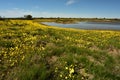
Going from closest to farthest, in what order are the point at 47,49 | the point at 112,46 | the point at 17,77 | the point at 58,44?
1. the point at 17,77
2. the point at 47,49
3. the point at 58,44
4. the point at 112,46

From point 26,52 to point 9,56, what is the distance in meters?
0.97

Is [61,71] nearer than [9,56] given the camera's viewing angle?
Yes

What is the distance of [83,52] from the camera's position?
1070cm

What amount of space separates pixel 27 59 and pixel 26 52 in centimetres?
118

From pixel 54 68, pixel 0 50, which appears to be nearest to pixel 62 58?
pixel 54 68

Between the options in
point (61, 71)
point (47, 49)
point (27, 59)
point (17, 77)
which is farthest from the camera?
point (47, 49)

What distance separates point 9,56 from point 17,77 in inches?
85.9

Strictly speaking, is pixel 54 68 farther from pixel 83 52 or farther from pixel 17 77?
pixel 83 52

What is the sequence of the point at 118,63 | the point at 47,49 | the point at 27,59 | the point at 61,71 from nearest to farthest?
the point at 61,71 < the point at 27,59 < the point at 118,63 < the point at 47,49

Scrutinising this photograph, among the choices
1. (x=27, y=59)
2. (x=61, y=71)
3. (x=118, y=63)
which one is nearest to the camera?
(x=61, y=71)

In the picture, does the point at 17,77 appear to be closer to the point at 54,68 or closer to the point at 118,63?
the point at 54,68

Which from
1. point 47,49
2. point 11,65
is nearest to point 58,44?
point 47,49

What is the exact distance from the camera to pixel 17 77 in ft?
24.6

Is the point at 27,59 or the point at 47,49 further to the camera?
the point at 47,49
